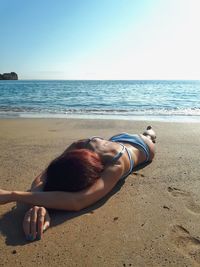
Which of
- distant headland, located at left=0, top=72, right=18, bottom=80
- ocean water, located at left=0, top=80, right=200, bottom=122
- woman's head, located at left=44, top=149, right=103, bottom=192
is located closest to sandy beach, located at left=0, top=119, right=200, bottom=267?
woman's head, located at left=44, top=149, right=103, bottom=192

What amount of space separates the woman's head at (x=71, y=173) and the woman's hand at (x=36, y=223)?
0.27 meters

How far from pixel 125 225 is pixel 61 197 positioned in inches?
23.2

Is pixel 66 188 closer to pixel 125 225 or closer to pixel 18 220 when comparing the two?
pixel 18 220

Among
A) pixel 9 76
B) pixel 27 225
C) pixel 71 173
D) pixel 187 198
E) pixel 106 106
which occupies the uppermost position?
pixel 71 173

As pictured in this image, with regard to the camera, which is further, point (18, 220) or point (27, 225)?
point (18, 220)

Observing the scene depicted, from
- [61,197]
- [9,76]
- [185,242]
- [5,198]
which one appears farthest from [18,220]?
[9,76]

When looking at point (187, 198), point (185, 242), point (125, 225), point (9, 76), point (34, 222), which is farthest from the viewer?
point (9, 76)

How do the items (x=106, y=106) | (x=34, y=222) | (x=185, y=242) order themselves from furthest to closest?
(x=106, y=106)
(x=34, y=222)
(x=185, y=242)

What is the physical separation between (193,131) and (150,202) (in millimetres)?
4231

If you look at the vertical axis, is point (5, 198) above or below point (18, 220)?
above

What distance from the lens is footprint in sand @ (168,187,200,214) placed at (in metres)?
2.82

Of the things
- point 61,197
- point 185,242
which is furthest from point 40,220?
point 185,242

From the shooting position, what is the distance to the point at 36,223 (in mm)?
2422

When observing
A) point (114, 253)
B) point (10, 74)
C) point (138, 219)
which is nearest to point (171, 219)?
point (138, 219)
